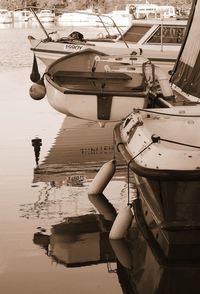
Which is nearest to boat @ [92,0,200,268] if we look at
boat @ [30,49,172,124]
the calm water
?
the calm water

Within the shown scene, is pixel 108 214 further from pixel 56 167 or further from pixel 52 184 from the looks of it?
pixel 56 167

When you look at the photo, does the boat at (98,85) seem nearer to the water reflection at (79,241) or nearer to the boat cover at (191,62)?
the boat cover at (191,62)

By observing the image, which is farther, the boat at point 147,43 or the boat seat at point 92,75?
the boat at point 147,43

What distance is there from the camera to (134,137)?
905 centimetres

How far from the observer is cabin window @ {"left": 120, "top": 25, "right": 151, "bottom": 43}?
21250 millimetres

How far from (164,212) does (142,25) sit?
555 inches

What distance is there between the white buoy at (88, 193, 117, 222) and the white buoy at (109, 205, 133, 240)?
0.90 meters

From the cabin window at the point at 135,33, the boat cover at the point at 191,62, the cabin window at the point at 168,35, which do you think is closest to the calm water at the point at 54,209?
the boat cover at the point at 191,62

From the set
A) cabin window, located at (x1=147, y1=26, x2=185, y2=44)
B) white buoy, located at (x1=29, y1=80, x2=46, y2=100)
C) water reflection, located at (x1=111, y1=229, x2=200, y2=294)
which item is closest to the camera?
water reflection, located at (x1=111, y1=229, x2=200, y2=294)

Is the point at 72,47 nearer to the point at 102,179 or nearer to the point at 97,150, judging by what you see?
the point at 97,150

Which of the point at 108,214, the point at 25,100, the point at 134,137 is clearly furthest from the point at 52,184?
the point at 25,100

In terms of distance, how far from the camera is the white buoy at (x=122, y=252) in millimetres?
8070

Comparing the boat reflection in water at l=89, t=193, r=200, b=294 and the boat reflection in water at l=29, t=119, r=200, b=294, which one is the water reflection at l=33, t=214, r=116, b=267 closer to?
the boat reflection in water at l=29, t=119, r=200, b=294

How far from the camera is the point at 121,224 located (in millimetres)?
8586
